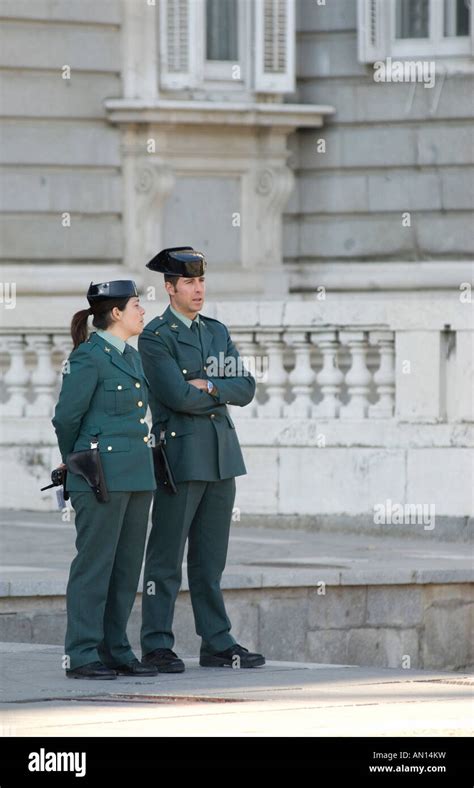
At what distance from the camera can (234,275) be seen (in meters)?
18.0

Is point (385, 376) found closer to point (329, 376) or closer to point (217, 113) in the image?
point (329, 376)

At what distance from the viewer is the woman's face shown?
27.7ft

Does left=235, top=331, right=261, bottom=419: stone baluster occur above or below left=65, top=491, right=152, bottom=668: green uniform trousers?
above

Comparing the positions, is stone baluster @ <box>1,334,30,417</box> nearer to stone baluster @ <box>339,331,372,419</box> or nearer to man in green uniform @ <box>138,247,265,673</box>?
stone baluster @ <box>339,331,372,419</box>

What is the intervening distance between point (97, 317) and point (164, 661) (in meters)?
1.49

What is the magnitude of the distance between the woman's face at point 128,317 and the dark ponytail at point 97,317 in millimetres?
17

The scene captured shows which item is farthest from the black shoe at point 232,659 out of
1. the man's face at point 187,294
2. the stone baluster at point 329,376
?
the stone baluster at point 329,376

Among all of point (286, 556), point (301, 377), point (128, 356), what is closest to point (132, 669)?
point (128, 356)

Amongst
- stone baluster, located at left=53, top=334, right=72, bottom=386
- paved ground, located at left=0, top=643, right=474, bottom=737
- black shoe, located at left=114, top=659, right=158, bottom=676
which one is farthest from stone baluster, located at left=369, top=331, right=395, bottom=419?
black shoe, located at left=114, top=659, right=158, bottom=676

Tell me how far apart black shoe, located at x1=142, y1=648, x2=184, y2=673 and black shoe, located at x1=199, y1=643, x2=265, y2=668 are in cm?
21

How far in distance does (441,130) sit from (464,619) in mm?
7302

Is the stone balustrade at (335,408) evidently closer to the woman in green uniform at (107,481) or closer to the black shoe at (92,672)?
the woman in green uniform at (107,481)
